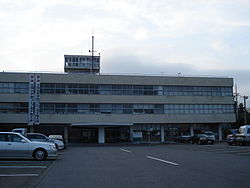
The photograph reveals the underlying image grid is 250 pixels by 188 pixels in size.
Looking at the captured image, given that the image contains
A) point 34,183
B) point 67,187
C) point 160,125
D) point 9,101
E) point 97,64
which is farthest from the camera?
point 97,64

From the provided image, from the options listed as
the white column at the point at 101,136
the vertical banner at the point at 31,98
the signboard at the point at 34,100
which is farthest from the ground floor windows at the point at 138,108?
the vertical banner at the point at 31,98

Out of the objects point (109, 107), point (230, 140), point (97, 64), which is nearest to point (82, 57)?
point (97, 64)

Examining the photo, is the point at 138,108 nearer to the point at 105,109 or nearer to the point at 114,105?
the point at 114,105

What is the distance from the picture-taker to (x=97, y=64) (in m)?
75.7

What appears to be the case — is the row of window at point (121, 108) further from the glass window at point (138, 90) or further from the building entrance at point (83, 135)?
the building entrance at point (83, 135)

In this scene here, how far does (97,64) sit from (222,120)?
34049 mm

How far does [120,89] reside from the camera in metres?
50.3

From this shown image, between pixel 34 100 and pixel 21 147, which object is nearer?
pixel 21 147

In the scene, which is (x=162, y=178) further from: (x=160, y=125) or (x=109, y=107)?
(x=160, y=125)

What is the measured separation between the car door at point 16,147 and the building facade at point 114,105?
28.8 meters

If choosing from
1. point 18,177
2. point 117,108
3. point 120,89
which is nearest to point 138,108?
point 117,108

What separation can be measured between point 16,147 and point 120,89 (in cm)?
3480

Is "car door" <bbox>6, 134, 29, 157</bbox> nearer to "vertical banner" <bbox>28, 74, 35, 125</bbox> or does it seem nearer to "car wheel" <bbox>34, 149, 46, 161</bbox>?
"car wheel" <bbox>34, 149, 46, 161</bbox>

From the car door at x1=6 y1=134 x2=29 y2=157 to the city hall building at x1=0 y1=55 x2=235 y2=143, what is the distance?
2880 cm
